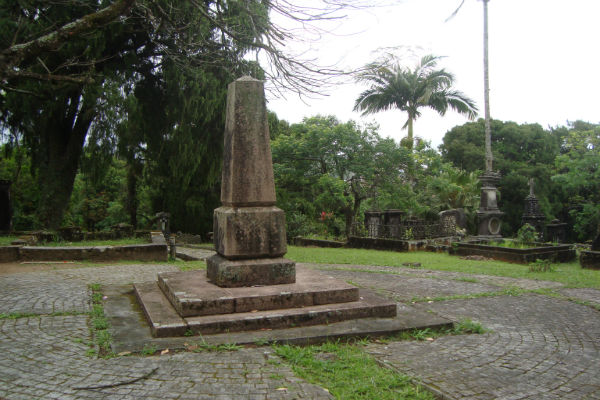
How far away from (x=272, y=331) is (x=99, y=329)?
171 cm

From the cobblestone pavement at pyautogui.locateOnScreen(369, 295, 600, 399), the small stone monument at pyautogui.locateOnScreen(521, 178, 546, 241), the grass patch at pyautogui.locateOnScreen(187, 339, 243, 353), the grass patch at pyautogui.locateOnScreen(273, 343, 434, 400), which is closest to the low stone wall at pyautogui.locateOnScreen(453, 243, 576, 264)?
the small stone monument at pyautogui.locateOnScreen(521, 178, 546, 241)

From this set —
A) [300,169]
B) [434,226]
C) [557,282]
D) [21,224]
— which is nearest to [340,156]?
[300,169]

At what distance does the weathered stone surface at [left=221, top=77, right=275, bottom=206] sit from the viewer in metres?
5.47

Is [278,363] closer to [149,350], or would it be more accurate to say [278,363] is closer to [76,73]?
[149,350]

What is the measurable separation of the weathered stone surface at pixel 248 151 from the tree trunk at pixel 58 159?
28.5 feet

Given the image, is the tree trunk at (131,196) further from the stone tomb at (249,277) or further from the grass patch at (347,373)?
the grass patch at (347,373)

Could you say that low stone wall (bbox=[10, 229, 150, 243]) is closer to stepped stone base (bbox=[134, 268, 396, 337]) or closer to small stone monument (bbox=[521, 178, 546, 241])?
stepped stone base (bbox=[134, 268, 396, 337])

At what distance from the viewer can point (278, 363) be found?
12.1 feet

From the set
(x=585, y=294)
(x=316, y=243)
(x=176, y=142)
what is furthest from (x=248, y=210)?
(x=316, y=243)

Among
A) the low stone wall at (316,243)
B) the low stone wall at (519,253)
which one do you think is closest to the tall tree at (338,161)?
the low stone wall at (316,243)

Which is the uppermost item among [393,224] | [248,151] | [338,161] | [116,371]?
[338,161]

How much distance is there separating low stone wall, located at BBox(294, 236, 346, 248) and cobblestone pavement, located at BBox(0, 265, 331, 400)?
12.3 meters

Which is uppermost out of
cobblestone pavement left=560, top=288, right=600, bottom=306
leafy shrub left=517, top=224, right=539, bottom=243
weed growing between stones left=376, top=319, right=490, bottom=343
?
leafy shrub left=517, top=224, right=539, bottom=243

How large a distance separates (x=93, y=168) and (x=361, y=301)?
33.3ft
